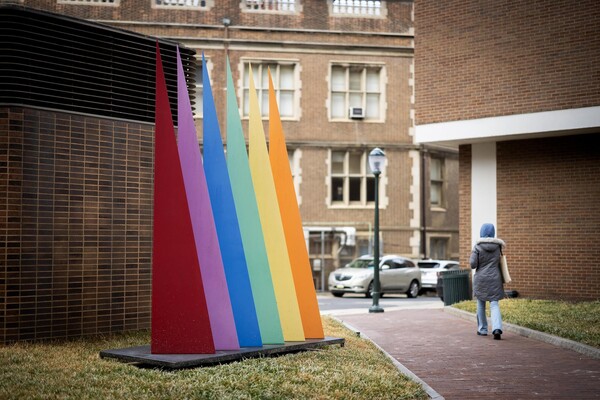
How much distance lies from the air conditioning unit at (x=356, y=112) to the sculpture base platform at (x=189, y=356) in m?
26.4

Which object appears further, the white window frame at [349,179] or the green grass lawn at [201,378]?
the white window frame at [349,179]

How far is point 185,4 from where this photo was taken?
118 ft

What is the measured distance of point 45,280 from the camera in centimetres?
1136

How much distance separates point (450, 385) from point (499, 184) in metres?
12.9

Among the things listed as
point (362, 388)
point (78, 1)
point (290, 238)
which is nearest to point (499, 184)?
point (290, 238)

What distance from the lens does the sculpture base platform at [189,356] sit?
9.23 m

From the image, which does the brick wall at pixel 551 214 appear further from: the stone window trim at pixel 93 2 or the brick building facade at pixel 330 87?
the stone window trim at pixel 93 2

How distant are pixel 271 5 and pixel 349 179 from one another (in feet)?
26.0

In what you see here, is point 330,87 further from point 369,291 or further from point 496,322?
point 496,322

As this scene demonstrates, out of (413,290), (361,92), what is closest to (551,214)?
(413,290)

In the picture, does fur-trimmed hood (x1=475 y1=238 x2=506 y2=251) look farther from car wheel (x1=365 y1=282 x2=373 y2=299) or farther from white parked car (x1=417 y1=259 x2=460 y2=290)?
white parked car (x1=417 y1=259 x2=460 y2=290)

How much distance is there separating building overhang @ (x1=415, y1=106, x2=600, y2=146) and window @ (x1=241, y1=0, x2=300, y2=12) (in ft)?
51.6

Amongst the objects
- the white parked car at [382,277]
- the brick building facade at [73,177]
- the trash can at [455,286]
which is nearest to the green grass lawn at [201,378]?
the brick building facade at [73,177]

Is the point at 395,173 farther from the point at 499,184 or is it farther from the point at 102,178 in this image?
the point at 102,178
